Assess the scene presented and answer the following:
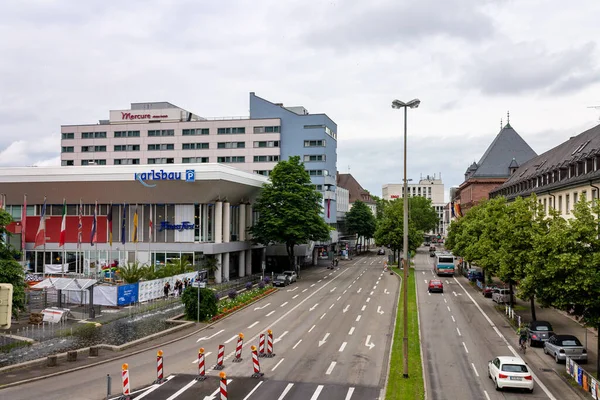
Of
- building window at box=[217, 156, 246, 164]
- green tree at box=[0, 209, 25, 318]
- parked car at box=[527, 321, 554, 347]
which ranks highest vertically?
building window at box=[217, 156, 246, 164]

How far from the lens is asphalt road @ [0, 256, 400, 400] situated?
75.7 ft

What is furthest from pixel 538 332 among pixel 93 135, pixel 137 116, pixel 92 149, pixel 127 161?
pixel 93 135

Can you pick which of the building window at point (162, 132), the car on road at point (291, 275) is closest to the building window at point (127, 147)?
the building window at point (162, 132)

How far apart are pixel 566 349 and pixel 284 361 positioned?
15.4 m

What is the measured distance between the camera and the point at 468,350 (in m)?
32.3

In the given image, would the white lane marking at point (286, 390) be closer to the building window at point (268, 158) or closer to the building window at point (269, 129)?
→ the building window at point (268, 158)

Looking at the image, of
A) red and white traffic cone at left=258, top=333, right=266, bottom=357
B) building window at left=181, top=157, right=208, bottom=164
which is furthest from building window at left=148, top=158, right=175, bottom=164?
red and white traffic cone at left=258, top=333, right=266, bottom=357

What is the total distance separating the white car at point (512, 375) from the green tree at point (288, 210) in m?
44.4

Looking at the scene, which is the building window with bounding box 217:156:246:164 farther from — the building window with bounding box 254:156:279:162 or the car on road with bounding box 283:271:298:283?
the car on road with bounding box 283:271:298:283

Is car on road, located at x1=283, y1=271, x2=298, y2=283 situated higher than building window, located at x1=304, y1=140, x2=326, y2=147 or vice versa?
building window, located at x1=304, y1=140, x2=326, y2=147

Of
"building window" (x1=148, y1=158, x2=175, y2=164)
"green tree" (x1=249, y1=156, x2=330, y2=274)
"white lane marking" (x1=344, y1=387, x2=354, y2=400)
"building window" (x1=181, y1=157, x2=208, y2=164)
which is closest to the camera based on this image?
"white lane marking" (x1=344, y1=387, x2=354, y2=400)

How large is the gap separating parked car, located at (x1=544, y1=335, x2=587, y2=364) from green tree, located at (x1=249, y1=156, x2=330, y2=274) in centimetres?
4020

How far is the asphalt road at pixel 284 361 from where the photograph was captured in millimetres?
23078

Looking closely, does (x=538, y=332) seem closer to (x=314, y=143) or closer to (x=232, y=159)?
(x=314, y=143)
